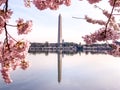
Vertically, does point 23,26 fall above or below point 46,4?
below

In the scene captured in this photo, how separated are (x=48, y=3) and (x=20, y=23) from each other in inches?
39.0

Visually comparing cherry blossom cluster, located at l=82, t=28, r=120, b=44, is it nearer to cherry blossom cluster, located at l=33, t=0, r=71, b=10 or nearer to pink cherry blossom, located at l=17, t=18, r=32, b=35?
cherry blossom cluster, located at l=33, t=0, r=71, b=10

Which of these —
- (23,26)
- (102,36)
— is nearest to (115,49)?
(102,36)

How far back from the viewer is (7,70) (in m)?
7.62

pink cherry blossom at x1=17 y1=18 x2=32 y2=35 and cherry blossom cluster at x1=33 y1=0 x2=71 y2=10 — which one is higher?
cherry blossom cluster at x1=33 y1=0 x2=71 y2=10

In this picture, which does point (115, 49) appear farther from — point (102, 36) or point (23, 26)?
point (23, 26)

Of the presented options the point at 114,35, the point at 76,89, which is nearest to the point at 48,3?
the point at 114,35

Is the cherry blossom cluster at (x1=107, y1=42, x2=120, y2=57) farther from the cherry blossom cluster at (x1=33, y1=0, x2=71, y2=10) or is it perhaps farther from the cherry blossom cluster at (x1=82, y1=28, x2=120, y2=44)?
the cherry blossom cluster at (x1=33, y1=0, x2=71, y2=10)

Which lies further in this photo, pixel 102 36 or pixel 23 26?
pixel 102 36

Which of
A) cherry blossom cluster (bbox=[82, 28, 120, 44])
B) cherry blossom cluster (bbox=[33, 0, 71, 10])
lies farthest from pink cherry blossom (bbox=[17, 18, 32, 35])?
cherry blossom cluster (bbox=[82, 28, 120, 44])

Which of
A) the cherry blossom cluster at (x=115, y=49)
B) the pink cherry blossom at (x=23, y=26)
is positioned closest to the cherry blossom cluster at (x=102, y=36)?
the cherry blossom cluster at (x=115, y=49)

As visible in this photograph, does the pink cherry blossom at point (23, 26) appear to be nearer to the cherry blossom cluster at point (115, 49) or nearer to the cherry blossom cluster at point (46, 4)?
the cherry blossom cluster at point (46, 4)

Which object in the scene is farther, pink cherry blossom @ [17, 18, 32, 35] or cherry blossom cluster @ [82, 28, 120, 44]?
cherry blossom cluster @ [82, 28, 120, 44]

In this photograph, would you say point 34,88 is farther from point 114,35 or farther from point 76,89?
point 114,35
